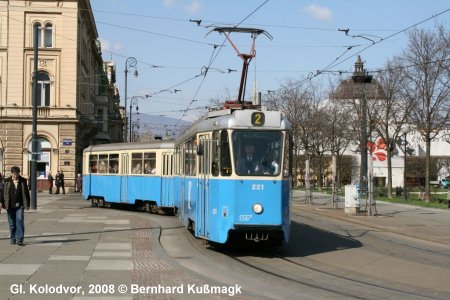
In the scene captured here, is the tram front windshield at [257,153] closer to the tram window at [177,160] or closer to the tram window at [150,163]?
the tram window at [177,160]

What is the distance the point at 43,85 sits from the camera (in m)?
50.3

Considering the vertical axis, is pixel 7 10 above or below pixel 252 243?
above

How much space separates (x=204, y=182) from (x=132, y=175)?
45.9 ft

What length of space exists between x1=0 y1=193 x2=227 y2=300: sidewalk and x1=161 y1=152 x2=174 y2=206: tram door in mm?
5416

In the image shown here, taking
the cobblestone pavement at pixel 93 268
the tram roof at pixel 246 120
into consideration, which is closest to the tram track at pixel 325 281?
the cobblestone pavement at pixel 93 268

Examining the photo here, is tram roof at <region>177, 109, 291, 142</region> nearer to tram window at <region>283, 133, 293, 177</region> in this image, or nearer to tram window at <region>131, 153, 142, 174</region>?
tram window at <region>283, 133, 293, 177</region>

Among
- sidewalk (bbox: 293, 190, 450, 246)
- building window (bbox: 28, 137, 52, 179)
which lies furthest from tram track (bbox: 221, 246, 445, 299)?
building window (bbox: 28, 137, 52, 179)

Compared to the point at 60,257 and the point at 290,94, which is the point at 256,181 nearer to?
the point at 60,257

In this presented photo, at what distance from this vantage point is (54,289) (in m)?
9.45

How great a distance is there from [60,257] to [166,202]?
12810mm

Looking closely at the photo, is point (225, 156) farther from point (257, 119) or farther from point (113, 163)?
point (113, 163)

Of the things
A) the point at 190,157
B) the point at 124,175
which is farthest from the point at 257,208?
the point at 124,175

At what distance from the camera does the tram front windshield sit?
44.9 ft

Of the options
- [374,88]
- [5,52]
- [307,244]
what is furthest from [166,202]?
[5,52]
